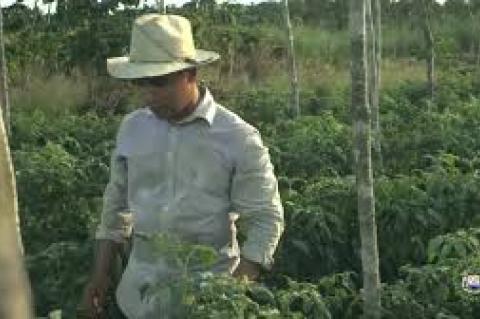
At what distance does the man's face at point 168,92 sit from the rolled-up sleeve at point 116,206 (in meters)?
0.29

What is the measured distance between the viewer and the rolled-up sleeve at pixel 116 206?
2.51 meters

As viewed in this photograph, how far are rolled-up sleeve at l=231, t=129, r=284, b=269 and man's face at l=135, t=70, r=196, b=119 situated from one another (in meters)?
0.20

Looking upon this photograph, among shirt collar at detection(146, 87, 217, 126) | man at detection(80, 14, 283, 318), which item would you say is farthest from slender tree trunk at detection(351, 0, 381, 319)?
shirt collar at detection(146, 87, 217, 126)

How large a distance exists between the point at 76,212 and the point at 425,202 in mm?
1721

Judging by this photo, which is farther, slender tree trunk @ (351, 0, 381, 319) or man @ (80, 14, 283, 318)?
slender tree trunk @ (351, 0, 381, 319)

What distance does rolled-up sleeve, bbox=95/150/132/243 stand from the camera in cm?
251

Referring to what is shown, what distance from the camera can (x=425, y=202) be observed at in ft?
12.3

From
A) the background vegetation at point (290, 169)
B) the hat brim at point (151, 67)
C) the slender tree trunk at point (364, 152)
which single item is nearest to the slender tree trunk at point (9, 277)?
the background vegetation at point (290, 169)

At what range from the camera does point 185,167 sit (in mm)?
2346

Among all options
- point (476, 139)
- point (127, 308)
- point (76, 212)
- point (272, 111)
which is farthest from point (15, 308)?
point (272, 111)

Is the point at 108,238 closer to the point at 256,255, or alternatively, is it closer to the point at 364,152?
the point at 256,255

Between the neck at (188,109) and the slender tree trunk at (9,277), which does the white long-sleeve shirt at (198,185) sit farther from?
the slender tree trunk at (9,277)

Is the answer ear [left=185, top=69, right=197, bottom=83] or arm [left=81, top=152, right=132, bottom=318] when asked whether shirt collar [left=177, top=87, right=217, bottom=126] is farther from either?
arm [left=81, top=152, right=132, bottom=318]

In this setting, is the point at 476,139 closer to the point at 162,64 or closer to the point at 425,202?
the point at 425,202
